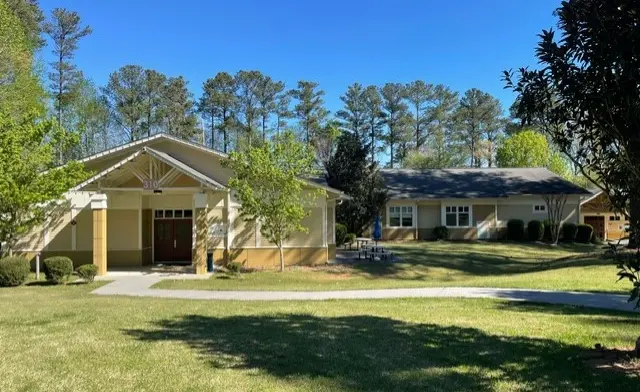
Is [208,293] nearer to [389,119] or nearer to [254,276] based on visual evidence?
[254,276]

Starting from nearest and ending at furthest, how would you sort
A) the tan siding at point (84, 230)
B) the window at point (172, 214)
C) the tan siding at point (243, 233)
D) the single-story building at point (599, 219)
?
1. the tan siding at point (84, 230)
2. the tan siding at point (243, 233)
3. the window at point (172, 214)
4. the single-story building at point (599, 219)

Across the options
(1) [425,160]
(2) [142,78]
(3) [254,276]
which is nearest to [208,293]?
(3) [254,276]

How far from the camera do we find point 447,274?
22.3 m

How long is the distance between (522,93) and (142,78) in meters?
51.3

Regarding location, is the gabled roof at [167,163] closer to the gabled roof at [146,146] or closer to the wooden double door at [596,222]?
the gabled roof at [146,146]

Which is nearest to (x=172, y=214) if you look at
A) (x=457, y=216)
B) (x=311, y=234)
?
(x=311, y=234)

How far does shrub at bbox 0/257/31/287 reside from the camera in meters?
16.6

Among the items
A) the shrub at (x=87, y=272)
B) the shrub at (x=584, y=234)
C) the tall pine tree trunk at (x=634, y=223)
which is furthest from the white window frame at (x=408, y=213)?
the tall pine tree trunk at (x=634, y=223)

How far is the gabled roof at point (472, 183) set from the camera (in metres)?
38.2

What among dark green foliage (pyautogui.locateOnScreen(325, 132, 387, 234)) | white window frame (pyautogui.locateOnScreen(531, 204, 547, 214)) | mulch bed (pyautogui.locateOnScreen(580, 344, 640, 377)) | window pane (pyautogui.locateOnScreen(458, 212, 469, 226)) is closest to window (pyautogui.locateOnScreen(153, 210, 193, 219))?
dark green foliage (pyautogui.locateOnScreen(325, 132, 387, 234))

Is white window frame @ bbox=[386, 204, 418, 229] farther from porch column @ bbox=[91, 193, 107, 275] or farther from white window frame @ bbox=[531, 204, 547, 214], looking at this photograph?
porch column @ bbox=[91, 193, 107, 275]

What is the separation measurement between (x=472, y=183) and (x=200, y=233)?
26.8 metres

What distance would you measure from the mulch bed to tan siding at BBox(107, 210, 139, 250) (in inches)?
774

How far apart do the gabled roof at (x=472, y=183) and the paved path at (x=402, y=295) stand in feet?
76.7
